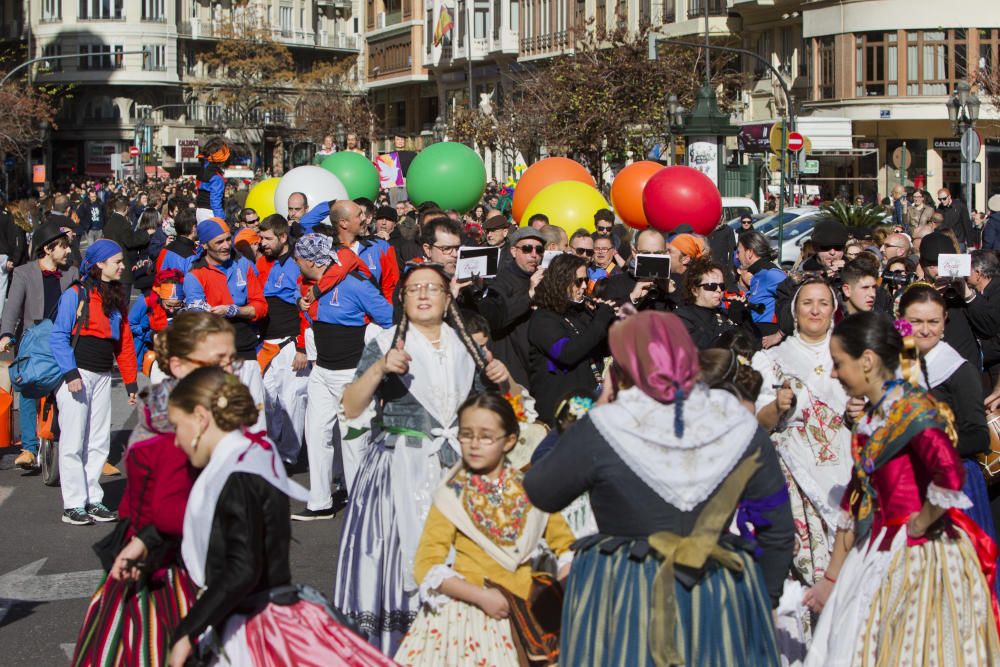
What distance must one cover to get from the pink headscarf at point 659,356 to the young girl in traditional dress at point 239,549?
113 cm

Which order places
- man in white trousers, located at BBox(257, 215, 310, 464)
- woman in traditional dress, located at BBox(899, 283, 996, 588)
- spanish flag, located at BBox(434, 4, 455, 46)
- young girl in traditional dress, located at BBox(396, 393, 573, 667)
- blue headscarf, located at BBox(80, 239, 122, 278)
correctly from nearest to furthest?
1. young girl in traditional dress, located at BBox(396, 393, 573, 667)
2. woman in traditional dress, located at BBox(899, 283, 996, 588)
3. blue headscarf, located at BBox(80, 239, 122, 278)
4. man in white trousers, located at BBox(257, 215, 310, 464)
5. spanish flag, located at BBox(434, 4, 455, 46)

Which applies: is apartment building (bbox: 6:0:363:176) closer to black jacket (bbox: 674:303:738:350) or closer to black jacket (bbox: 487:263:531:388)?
black jacket (bbox: 487:263:531:388)

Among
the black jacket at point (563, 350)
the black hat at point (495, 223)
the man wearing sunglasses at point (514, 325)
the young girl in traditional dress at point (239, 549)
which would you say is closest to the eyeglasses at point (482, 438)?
the young girl in traditional dress at point (239, 549)

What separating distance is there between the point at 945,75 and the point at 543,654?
44558 mm

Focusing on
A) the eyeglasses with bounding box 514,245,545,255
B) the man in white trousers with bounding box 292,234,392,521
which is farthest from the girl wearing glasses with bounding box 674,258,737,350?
the man in white trousers with bounding box 292,234,392,521

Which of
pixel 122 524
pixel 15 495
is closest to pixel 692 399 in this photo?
pixel 122 524

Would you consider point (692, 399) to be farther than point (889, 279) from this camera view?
No

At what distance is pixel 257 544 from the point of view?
14.7 ft

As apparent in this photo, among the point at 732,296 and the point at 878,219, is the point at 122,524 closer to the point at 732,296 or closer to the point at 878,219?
the point at 732,296

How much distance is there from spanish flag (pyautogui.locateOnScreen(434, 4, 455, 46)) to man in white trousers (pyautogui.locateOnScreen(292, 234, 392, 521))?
66.6 meters

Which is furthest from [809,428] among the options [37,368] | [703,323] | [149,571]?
[37,368]

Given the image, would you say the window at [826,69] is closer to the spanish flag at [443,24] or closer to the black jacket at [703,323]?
the spanish flag at [443,24]

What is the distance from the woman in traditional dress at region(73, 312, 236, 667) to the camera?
4.92 meters

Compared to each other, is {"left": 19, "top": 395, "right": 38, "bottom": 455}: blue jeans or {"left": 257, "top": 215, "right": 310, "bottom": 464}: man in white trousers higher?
{"left": 257, "top": 215, "right": 310, "bottom": 464}: man in white trousers
